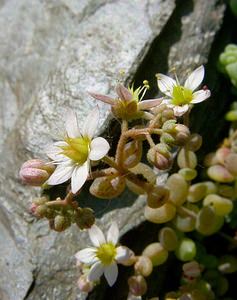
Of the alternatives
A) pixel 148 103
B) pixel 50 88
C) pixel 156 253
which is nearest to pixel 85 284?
pixel 156 253

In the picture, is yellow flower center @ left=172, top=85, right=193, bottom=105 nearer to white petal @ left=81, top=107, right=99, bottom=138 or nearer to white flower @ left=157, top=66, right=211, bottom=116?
white flower @ left=157, top=66, right=211, bottom=116

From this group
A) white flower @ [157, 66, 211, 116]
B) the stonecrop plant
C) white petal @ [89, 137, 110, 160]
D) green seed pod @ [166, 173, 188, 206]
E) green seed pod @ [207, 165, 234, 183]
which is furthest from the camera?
green seed pod @ [207, 165, 234, 183]

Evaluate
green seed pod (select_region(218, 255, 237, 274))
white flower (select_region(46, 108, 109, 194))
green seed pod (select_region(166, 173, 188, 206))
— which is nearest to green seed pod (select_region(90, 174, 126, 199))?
white flower (select_region(46, 108, 109, 194))

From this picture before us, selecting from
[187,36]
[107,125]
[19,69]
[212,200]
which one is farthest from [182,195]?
[19,69]

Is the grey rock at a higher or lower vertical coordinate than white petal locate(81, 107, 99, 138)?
lower

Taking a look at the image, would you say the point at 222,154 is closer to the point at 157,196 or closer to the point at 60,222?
the point at 157,196

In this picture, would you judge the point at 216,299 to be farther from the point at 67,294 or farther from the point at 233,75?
the point at 233,75
